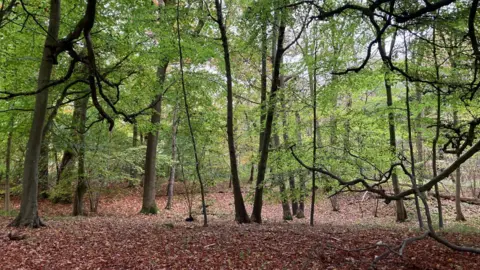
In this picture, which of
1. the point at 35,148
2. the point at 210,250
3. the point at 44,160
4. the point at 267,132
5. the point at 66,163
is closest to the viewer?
the point at 210,250

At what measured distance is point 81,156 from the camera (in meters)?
11.8

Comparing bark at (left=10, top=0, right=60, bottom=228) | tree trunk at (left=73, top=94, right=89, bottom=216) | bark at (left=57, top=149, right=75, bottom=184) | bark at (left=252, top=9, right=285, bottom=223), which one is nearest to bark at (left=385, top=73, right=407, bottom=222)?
bark at (left=252, top=9, right=285, bottom=223)

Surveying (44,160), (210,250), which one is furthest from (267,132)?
(44,160)

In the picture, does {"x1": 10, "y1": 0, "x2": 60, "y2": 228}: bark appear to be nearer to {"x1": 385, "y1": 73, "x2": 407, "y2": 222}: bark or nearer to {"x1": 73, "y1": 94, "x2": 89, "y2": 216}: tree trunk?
{"x1": 73, "y1": 94, "x2": 89, "y2": 216}: tree trunk

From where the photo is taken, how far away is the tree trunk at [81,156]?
1142 cm

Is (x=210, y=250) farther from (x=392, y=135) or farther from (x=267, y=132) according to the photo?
(x=392, y=135)

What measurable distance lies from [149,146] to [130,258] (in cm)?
908

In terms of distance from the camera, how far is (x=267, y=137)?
9617 mm

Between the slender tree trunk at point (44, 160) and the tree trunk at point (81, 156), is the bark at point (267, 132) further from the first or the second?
the slender tree trunk at point (44, 160)

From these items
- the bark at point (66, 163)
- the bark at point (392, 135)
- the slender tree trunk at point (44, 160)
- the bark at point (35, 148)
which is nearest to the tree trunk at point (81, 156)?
the bark at point (66, 163)

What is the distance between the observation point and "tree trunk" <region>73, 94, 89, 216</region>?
11.4m

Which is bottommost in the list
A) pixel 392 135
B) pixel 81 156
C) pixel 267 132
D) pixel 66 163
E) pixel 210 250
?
pixel 210 250

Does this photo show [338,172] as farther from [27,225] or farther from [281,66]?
[27,225]

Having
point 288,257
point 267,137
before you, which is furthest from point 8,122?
point 288,257
